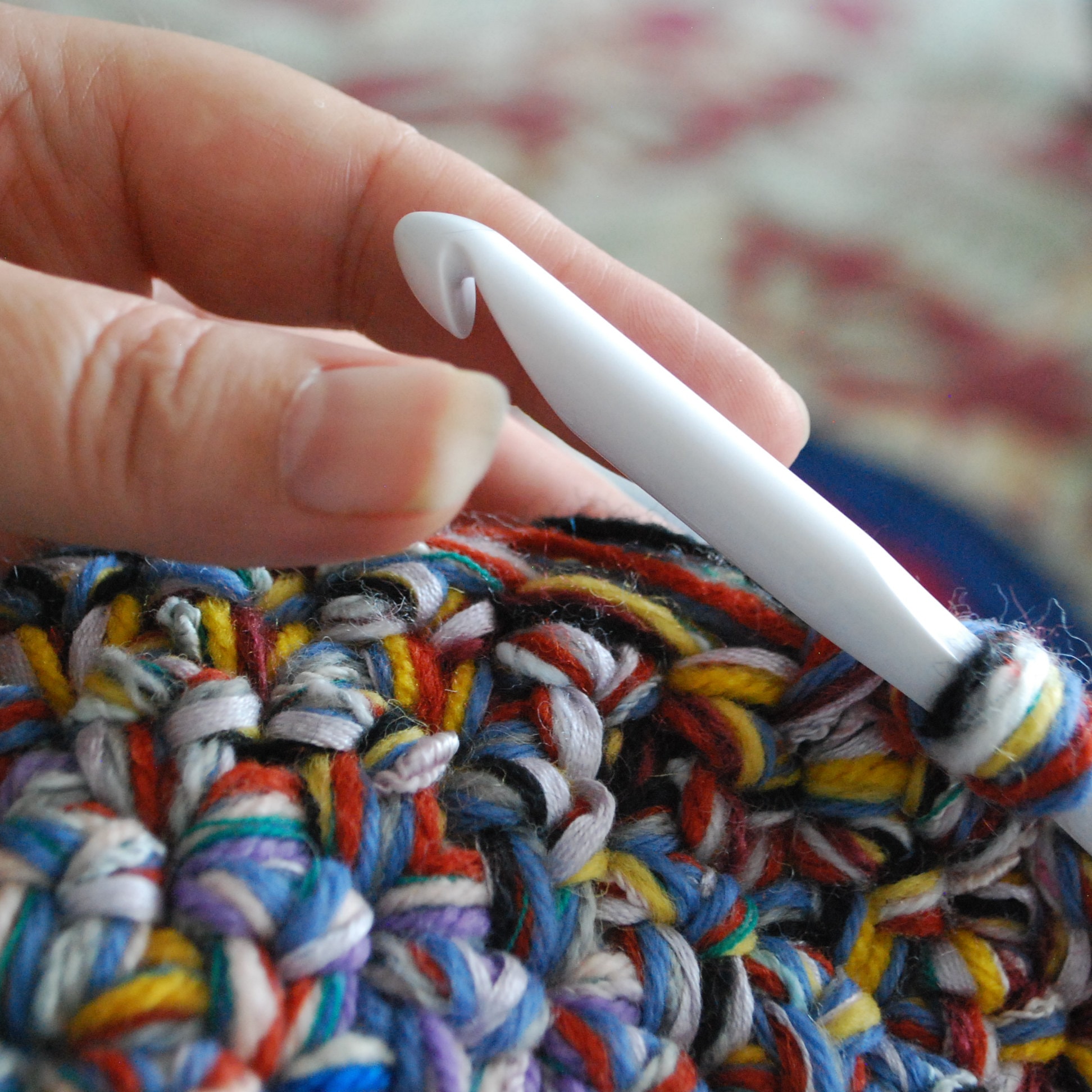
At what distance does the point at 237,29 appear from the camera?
3.18 feet

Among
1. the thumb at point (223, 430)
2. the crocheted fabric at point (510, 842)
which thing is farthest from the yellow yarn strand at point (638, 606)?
the thumb at point (223, 430)

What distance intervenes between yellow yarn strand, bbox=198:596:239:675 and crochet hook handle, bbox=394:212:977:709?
16 centimetres

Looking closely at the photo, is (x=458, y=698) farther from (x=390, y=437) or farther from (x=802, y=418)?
(x=802, y=418)

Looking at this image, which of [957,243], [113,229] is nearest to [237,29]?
[113,229]

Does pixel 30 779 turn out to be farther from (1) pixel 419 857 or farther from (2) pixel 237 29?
(2) pixel 237 29

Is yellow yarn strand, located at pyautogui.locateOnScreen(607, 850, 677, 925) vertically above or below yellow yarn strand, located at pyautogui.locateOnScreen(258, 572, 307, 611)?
below

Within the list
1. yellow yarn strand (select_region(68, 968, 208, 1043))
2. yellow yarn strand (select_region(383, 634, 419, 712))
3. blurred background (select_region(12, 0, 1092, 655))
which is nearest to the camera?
yellow yarn strand (select_region(68, 968, 208, 1043))

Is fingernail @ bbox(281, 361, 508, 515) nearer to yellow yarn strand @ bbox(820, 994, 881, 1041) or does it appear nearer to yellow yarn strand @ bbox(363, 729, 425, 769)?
yellow yarn strand @ bbox(363, 729, 425, 769)

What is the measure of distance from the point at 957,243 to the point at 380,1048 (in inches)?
32.5

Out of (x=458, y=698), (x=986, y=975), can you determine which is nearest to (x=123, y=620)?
(x=458, y=698)

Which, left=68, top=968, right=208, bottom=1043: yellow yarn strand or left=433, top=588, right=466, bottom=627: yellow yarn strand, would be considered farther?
left=433, top=588, right=466, bottom=627: yellow yarn strand

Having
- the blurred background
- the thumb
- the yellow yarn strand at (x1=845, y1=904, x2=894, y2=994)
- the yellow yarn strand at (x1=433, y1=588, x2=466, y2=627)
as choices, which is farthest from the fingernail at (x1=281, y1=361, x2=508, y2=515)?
the blurred background

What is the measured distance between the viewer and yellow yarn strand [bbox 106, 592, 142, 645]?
398mm

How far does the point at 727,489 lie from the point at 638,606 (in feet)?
0.27
